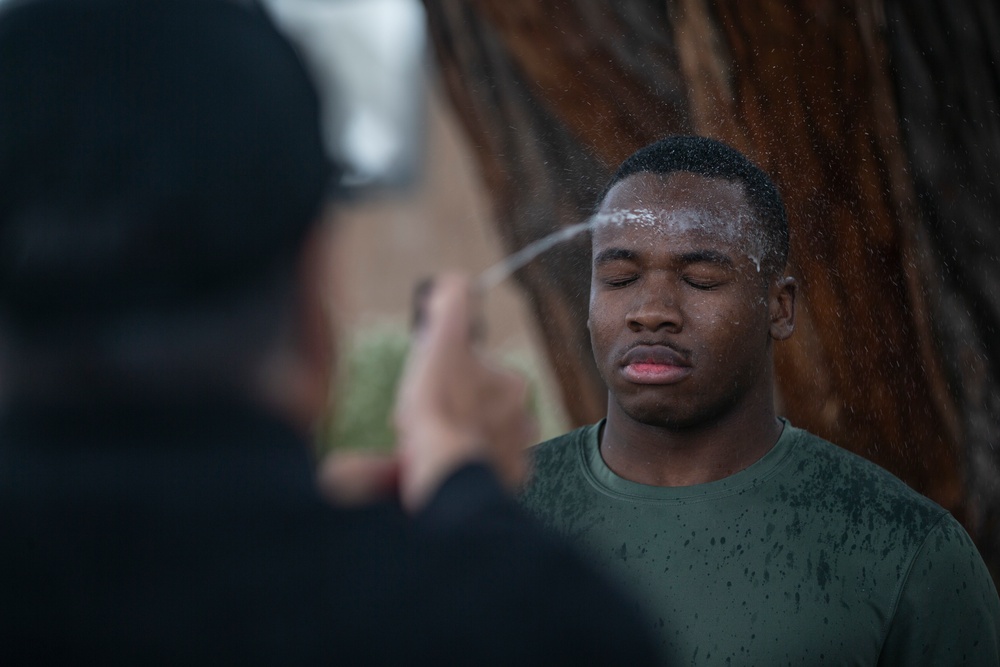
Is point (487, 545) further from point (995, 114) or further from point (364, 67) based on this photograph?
point (364, 67)

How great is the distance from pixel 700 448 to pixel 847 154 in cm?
103

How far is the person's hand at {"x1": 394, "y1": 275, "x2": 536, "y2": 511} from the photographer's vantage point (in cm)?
106

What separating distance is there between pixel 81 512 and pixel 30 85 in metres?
0.35

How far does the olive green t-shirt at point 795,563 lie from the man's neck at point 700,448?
0.04m

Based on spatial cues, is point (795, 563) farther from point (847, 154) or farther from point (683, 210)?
point (847, 154)

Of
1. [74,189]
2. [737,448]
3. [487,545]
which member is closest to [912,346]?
[737,448]

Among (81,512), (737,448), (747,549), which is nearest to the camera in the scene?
(81,512)

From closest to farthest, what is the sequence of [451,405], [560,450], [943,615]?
1. [451,405]
2. [943,615]
3. [560,450]

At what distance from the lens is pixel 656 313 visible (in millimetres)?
2297

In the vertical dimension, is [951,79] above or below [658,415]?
above

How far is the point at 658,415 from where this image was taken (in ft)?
7.55

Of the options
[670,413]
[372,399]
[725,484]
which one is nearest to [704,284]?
[670,413]

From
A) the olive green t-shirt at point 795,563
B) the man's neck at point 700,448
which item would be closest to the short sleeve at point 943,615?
the olive green t-shirt at point 795,563

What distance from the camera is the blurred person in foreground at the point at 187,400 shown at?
3.03 ft
